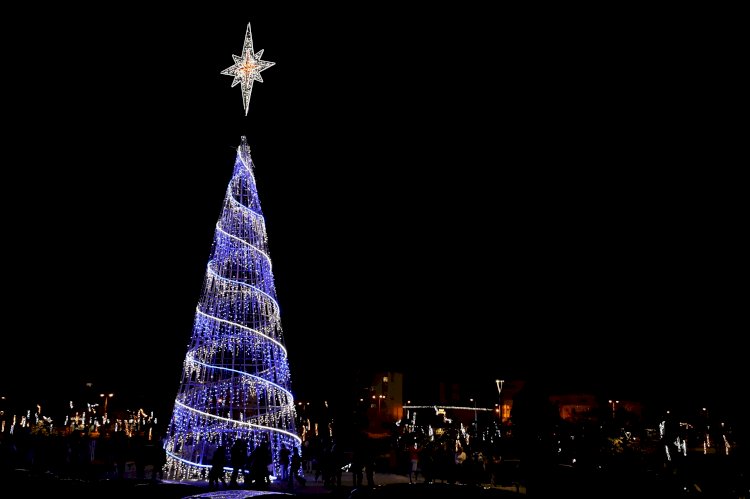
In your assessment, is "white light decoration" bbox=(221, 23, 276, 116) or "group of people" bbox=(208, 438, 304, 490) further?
"white light decoration" bbox=(221, 23, 276, 116)

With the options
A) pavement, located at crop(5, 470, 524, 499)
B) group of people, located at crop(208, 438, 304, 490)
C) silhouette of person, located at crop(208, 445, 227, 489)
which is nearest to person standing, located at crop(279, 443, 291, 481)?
group of people, located at crop(208, 438, 304, 490)

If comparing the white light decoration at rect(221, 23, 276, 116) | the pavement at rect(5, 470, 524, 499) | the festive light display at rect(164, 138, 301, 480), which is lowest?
the pavement at rect(5, 470, 524, 499)

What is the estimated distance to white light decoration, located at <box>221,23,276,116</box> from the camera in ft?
57.9

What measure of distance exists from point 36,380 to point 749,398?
125 ft

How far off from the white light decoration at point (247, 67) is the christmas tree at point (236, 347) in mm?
26

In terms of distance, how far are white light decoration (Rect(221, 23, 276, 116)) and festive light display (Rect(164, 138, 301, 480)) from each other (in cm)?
241

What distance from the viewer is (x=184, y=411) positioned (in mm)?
17891

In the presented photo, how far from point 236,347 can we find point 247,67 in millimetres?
7301

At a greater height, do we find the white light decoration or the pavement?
the white light decoration

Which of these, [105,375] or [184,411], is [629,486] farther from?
[105,375]

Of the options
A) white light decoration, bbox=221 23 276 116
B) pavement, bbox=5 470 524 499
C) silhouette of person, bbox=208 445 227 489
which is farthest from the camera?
white light decoration, bbox=221 23 276 116

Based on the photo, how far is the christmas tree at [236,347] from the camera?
17.9m

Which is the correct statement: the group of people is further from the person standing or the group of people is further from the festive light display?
the festive light display

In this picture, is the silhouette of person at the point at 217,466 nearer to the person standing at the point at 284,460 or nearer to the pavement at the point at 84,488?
the person standing at the point at 284,460
